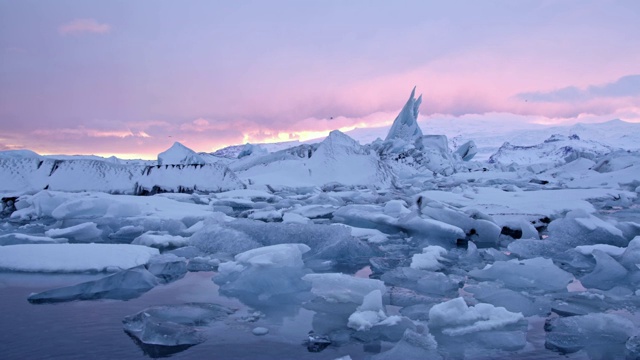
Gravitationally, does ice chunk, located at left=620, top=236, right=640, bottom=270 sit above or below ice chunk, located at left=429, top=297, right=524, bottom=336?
below

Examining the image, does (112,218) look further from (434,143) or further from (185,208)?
(434,143)

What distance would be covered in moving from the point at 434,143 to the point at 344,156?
12305mm

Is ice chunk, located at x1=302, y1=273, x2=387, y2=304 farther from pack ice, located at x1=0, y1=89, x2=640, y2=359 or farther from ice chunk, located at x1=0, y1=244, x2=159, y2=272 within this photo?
ice chunk, located at x1=0, y1=244, x2=159, y2=272

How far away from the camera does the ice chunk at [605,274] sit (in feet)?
7.98

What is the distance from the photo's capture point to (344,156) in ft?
37.1

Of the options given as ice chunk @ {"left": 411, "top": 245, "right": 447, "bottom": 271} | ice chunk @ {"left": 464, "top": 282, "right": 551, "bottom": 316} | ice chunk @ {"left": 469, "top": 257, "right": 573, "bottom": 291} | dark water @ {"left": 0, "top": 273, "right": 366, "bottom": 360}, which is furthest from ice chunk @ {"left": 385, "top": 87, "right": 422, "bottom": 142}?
dark water @ {"left": 0, "top": 273, "right": 366, "bottom": 360}

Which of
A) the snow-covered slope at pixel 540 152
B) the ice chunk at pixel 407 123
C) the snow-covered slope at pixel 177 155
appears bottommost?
the snow-covered slope at pixel 540 152

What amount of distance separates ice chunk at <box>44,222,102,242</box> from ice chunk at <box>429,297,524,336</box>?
2.94 metres

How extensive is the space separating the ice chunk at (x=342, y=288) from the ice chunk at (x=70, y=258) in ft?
3.78

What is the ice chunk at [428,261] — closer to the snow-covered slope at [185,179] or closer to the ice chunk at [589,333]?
the ice chunk at [589,333]

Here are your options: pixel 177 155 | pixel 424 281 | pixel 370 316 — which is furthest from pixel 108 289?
pixel 177 155

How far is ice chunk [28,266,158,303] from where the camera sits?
197cm

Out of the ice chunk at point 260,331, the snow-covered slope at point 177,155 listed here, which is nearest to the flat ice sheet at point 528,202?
the ice chunk at point 260,331

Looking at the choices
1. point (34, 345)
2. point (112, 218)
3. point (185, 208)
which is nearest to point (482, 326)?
point (34, 345)
